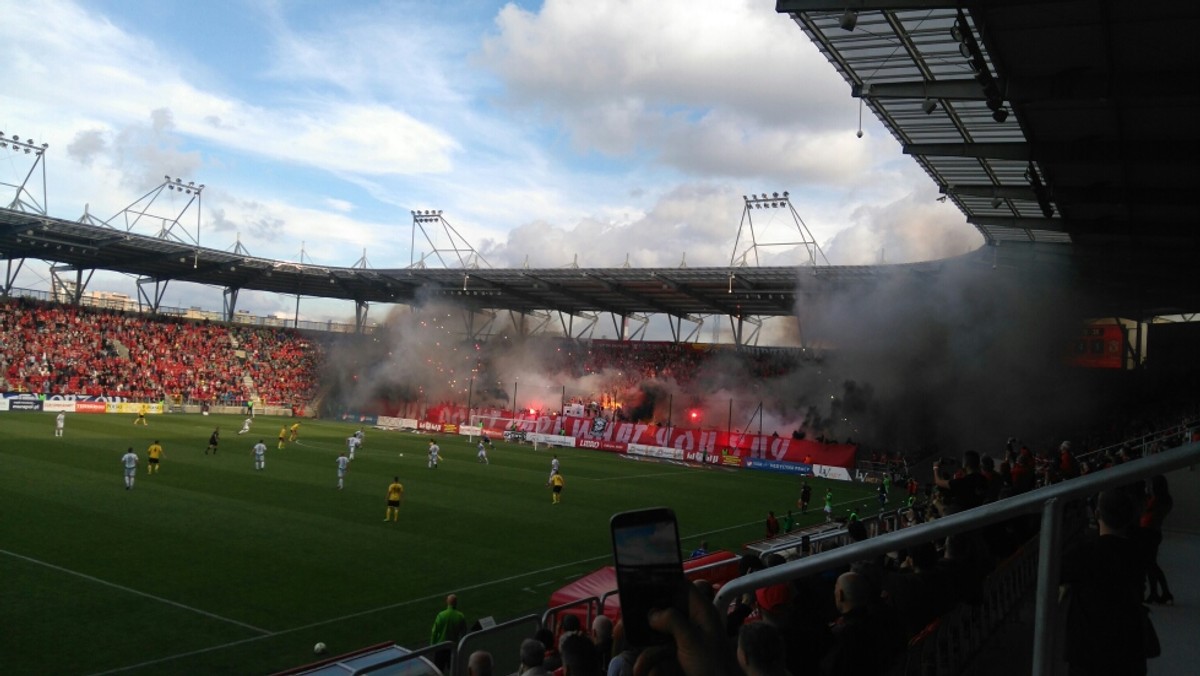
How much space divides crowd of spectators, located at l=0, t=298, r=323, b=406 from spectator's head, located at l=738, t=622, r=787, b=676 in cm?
5760

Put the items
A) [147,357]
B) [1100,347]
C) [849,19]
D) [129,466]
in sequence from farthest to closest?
[147,357]
[1100,347]
[129,466]
[849,19]

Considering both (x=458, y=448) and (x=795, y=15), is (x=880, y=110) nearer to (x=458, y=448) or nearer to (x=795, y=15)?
(x=795, y=15)

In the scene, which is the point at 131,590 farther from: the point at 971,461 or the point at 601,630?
the point at 971,461

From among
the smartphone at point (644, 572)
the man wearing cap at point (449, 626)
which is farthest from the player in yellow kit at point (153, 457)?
the smartphone at point (644, 572)

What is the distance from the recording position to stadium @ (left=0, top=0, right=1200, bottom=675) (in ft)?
25.8

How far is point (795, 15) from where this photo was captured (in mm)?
14227

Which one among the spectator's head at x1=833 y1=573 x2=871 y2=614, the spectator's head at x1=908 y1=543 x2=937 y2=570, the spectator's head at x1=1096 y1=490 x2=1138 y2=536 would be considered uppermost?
the spectator's head at x1=1096 y1=490 x2=1138 y2=536

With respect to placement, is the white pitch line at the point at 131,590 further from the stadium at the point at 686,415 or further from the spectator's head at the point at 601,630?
the spectator's head at the point at 601,630

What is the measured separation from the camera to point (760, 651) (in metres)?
2.79

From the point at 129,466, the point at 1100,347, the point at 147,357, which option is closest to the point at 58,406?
the point at 147,357

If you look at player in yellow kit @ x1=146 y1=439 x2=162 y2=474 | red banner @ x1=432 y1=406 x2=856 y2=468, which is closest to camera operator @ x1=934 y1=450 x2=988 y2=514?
player in yellow kit @ x1=146 y1=439 x2=162 y2=474

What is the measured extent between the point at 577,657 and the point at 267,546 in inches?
611

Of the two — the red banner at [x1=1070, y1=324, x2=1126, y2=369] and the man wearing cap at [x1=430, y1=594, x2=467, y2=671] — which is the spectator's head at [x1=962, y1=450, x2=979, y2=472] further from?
the red banner at [x1=1070, y1=324, x2=1126, y2=369]

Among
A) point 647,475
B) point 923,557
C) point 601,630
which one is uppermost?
point 923,557
